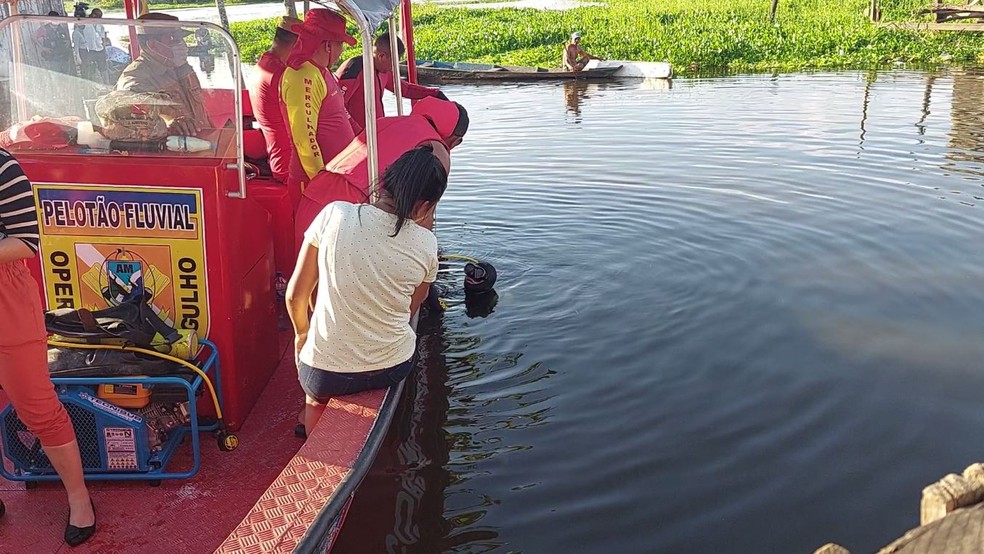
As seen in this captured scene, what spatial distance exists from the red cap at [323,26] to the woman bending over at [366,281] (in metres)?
1.97

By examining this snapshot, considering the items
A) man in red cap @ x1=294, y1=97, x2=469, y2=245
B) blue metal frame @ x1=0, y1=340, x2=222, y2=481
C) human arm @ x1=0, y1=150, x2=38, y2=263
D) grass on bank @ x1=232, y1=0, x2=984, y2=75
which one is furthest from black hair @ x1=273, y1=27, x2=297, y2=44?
grass on bank @ x1=232, y1=0, x2=984, y2=75

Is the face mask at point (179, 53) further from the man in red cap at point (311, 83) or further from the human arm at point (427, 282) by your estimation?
the human arm at point (427, 282)

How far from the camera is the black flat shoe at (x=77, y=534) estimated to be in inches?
125

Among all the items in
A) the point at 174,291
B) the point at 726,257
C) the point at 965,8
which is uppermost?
the point at 965,8

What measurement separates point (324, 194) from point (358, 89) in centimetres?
225

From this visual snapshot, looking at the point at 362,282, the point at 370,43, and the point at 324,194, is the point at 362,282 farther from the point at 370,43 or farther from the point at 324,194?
the point at 324,194

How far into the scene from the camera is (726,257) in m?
7.66

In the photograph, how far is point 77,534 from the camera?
3.18 metres

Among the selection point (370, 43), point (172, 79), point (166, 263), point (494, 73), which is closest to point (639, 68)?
point (494, 73)

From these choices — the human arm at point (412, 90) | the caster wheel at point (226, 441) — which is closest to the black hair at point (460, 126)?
the human arm at point (412, 90)

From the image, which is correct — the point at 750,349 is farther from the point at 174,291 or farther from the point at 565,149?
the point at 565,149

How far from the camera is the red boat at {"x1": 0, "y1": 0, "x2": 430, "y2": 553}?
335 centimetres

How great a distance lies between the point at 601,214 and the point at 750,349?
3.59 m

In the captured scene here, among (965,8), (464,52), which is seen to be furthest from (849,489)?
(464,52)
